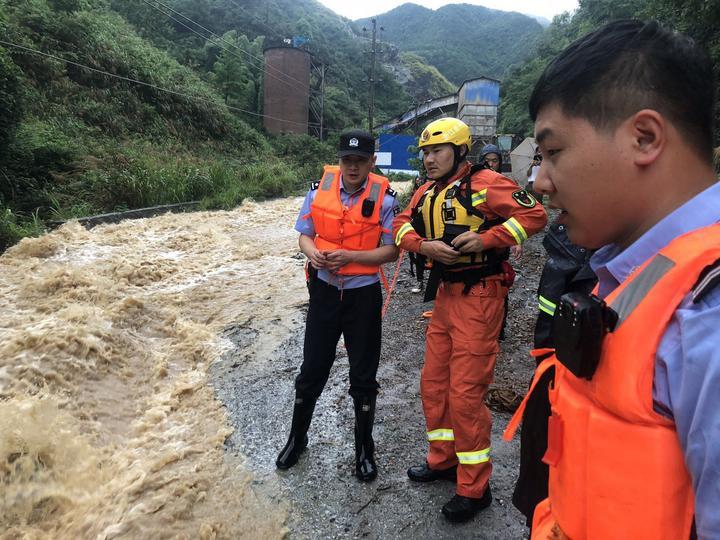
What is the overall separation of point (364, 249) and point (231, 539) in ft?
6.33

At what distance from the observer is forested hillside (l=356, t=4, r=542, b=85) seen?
11388 cm

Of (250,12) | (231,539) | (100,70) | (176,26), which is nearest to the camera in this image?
(231,539)

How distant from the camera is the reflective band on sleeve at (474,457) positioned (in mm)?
2740

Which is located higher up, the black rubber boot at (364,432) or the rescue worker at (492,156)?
the rescue worker at (492,156)

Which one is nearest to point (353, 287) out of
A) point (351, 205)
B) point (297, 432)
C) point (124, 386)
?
point (351, 205)

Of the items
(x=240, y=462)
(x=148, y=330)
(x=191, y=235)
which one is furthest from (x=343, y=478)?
(x=191, y=235)

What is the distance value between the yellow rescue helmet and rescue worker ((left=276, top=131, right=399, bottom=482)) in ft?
1.39

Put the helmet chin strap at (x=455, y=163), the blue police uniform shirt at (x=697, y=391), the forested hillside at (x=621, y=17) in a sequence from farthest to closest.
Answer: the forested hillside at (x=621, y=17) < the helmet chin strap at (x=455, y=163) < the blue police uniform shirt at (x=697, y=391)

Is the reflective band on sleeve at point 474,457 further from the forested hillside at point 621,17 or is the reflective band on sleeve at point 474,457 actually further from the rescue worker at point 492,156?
the rescue worker at point 492,156

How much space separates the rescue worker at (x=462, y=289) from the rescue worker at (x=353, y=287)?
0.26 m

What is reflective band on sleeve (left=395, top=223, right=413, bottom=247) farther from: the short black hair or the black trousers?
the short black hair

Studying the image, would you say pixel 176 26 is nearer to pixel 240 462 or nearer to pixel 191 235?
pixel 191 235

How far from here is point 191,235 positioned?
10453mm

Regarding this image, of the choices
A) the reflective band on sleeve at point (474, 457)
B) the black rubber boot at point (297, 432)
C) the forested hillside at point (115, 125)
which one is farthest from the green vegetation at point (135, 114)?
the reflective band on sleeve at point (474, 457)
